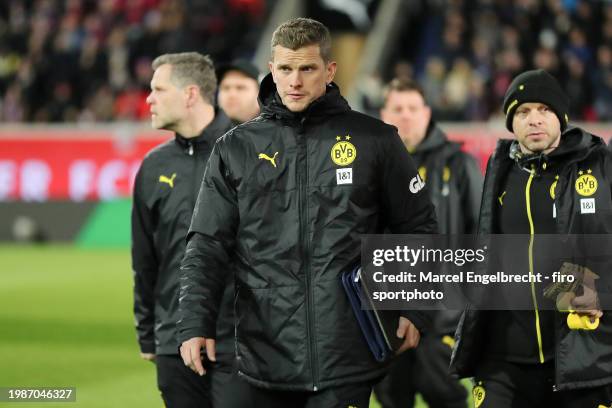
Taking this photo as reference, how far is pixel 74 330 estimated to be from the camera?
13.0 metres

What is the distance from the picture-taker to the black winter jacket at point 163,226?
20.6 feet

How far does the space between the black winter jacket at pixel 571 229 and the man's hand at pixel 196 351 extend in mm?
1354

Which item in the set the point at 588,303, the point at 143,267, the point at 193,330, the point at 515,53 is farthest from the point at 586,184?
the point at 515,53

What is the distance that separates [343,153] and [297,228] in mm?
369

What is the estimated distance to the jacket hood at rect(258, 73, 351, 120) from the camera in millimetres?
4938

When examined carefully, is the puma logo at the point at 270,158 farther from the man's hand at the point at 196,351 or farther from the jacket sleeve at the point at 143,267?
the jacket sleeve at the point at 143,267

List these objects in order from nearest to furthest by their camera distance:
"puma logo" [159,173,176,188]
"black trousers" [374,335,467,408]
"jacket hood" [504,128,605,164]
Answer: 1. "jacket hood" [504,128,605,164]
2. "puma logo" [159,173,176,188]
3. "black trousers" [374,335,467,408]

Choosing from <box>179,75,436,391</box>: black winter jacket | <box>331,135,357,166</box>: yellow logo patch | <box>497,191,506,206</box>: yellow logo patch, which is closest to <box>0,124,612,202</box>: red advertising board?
<box>497,191,506,206</box>: yellow logo patch

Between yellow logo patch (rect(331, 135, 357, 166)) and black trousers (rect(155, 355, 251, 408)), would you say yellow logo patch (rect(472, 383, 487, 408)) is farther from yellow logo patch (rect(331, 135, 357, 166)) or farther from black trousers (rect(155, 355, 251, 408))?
yellow logo patch (rect(331, 135, 357, 166))

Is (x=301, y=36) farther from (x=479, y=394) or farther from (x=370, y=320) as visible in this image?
(x=479, y=394)

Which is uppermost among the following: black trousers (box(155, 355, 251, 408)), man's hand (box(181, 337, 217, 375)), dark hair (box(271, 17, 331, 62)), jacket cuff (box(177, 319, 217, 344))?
dark hair (box(271, 17, 331, 62))

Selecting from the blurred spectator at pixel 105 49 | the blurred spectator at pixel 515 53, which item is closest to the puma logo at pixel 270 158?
the blurred spectator at pixel 515 53

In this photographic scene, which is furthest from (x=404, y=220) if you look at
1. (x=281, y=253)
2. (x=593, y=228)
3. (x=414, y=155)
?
(x=414, y=155)

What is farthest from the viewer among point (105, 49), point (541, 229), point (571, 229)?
point (105, 49)
